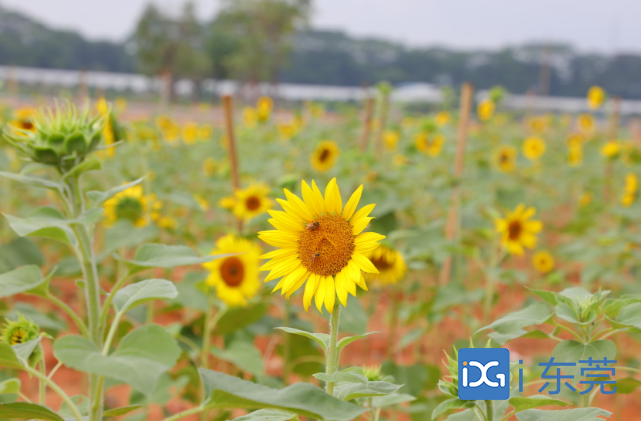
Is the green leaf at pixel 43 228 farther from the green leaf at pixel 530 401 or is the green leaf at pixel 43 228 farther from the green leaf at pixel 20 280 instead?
the green leaf at pixel 530 401

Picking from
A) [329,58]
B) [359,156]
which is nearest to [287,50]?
[329,58]

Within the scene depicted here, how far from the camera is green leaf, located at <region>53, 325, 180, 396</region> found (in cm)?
40

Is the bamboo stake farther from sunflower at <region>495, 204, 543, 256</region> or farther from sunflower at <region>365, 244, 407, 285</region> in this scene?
sunflower at <region>495, 204, 543, 256</region>

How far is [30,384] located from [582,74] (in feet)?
160

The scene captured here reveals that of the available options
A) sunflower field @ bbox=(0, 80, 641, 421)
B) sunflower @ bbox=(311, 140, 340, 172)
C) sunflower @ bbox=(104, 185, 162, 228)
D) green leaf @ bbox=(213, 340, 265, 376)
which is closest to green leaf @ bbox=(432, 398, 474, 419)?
sunflower field @ bbox=(0, 80, 641, 421)

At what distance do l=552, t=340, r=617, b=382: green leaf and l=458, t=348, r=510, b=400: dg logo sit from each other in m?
0.09

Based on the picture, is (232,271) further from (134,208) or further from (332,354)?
(332,354)

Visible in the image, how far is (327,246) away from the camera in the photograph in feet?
1.95

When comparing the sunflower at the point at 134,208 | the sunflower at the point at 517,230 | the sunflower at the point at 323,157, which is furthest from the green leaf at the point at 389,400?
the sunflower at the point at 323,157

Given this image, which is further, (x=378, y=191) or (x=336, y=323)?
(x=378, y=191)

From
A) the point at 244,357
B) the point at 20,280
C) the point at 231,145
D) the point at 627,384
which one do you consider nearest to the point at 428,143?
the point at 231,145

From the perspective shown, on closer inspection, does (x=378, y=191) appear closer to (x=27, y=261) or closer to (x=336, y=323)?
(x=27, y=261)

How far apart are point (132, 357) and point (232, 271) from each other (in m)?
0.90

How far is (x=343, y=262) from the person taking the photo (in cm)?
58
